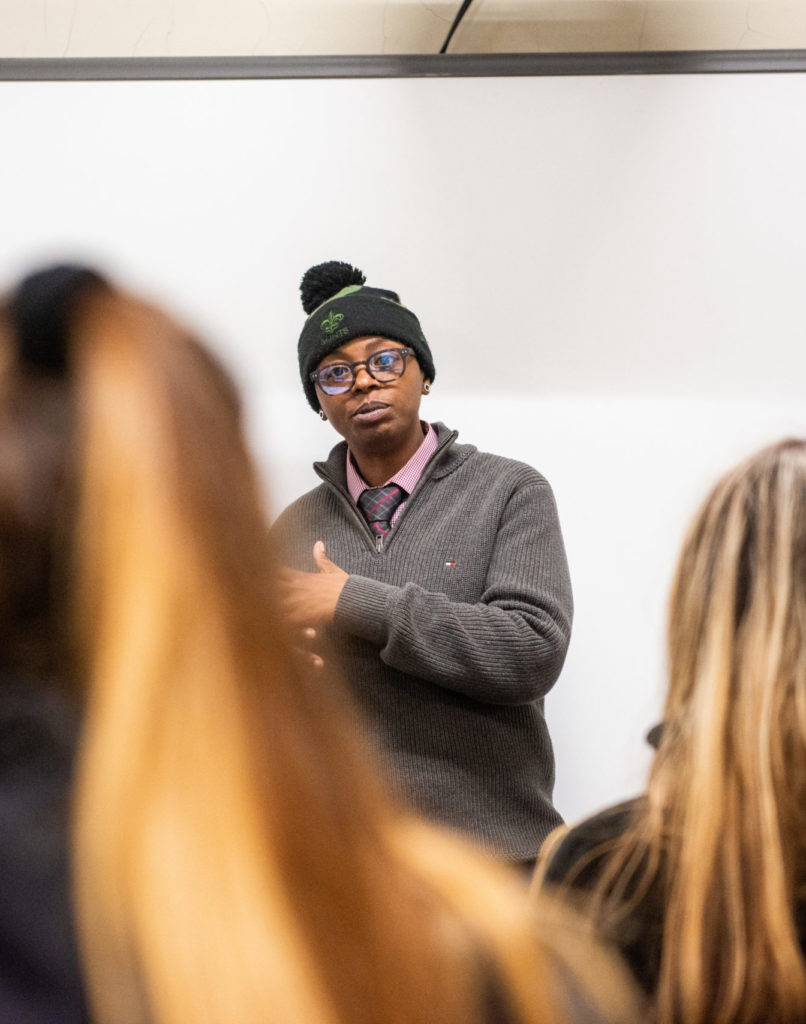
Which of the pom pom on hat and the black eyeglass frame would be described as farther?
the pom pom on hat

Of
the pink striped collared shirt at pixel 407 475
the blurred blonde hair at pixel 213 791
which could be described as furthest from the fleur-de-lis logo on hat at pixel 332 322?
the blurred blonde hair at pixel 213 791

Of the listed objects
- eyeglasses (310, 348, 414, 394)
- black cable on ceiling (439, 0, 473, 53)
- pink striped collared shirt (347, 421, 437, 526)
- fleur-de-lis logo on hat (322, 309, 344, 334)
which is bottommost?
pink striped collared shirt (347, 421, 437, 526)

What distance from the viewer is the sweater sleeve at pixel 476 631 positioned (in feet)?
6.12

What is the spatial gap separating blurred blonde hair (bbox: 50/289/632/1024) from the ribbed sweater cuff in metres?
1.24

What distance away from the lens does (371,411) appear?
7.29ft

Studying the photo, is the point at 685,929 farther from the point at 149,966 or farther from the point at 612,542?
the point at 612,542

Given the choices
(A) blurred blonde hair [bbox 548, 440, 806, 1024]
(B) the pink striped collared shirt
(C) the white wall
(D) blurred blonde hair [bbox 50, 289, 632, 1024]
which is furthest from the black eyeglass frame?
(D) blurred blonde hair [bbox 50, 289, 632, 1024]

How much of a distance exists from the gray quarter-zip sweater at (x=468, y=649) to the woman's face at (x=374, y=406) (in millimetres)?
A: 184

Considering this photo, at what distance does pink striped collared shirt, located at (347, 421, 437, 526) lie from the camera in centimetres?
226

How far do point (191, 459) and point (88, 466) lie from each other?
0.06 metres

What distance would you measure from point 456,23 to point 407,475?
4.13 feet

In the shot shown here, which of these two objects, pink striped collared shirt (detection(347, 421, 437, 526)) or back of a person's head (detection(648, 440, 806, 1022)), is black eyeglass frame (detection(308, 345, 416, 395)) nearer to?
pink striped collared shirt (detection(347, 421, 437, 526))

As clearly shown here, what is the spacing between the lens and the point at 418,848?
0.67 metres

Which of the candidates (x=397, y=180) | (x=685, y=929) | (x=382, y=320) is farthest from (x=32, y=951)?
(x=397, y=180)
